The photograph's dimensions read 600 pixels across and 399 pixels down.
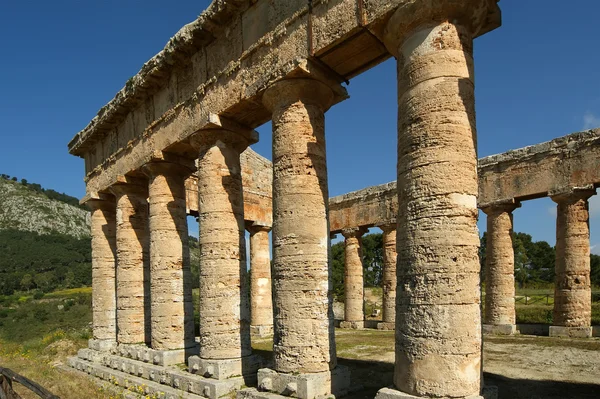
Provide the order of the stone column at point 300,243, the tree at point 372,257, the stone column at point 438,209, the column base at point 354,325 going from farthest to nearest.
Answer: the tree at point 372,257, the column base at point 354,325, the stone column at point 300,243, the stone column at point 438,209

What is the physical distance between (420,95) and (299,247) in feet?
12.2

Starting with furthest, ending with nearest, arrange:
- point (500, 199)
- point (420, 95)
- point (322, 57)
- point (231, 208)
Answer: point (500, 199)
point (231, 208)
point (322, 57)
point (420, 95)

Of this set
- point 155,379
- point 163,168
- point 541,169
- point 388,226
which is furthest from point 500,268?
point 155,379

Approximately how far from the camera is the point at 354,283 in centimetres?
2455

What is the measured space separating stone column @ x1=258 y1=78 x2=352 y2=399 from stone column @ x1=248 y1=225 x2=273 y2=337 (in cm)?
1398

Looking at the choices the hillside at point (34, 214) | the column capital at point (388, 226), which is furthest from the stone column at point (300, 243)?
the hillside at point (34, 214)

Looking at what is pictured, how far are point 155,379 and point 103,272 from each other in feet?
23.1

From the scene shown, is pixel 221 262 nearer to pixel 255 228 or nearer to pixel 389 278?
pixel 255 228

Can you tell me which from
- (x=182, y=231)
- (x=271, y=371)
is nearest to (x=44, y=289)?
(x=182, y=231)

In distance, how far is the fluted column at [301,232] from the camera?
868 cm

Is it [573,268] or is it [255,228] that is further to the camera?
[255,228]

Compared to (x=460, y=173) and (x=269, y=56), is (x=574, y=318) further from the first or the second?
(x=269, y=56)

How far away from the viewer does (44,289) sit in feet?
234

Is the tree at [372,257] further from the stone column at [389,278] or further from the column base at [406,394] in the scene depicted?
the column base at [406,394]
